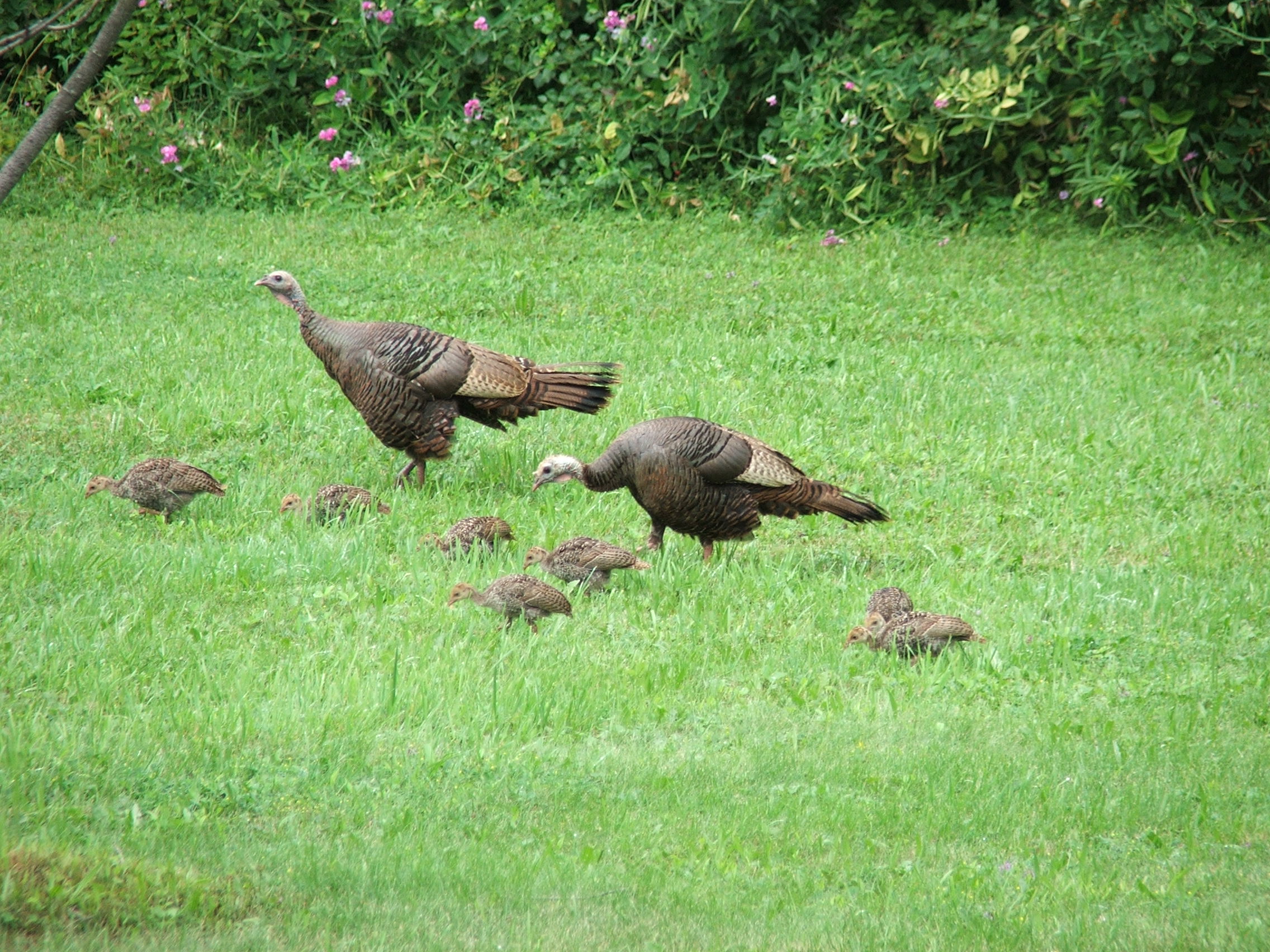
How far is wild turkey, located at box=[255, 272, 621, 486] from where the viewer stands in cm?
812

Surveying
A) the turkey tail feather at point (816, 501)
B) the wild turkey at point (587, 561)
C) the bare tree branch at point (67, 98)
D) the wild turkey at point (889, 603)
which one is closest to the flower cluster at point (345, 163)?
the turkey tail feather at point (816, 501)

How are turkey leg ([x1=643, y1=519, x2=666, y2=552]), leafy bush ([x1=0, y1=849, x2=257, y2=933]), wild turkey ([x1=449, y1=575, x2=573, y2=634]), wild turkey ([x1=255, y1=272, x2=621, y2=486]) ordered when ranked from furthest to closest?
wild turkey ([x1=255, y1=272, x2=621, y2=486]), turkey leg ([x1=643, y1=519, x2=666, y2=552]), wild turkey ([x1=449, y1=575, x2=573, y2=634]), leafy bush ([x1=0, y1=849, x2=257, y2=933])

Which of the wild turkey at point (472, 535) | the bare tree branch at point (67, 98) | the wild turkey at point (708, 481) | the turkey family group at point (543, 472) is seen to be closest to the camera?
the bare tree branch at point (67, 98)

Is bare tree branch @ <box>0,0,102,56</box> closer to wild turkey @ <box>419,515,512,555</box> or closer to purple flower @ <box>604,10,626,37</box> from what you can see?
wild turkey @ <box>419,515,512,555</box>

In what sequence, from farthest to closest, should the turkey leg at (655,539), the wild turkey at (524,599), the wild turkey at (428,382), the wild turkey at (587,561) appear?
the wild turkey at (428,382) < the turkey leg at (655,539) < the wild turkey at (587,561) < the wild turkey at (524,599)

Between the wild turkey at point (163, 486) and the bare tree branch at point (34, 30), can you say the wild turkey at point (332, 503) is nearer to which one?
the wild turkey at point (163, 486)

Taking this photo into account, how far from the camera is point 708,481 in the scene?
7.23 meters

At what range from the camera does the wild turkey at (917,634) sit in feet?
19.6

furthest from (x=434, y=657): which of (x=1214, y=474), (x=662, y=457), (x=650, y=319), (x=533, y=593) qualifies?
(x=650, y=319)

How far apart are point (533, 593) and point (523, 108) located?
33.7 ft

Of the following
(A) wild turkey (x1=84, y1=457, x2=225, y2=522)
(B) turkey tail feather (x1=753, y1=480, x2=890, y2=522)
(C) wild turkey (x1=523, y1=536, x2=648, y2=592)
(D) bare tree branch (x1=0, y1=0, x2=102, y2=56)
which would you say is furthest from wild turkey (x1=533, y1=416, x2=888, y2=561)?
(D) bare tree branch (x1=0, y1=0, x2=102, y2=56)

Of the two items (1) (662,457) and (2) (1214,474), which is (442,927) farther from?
(2) (1214,474)

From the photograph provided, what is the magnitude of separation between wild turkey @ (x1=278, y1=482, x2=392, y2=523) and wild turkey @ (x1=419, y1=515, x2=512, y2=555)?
0.55m

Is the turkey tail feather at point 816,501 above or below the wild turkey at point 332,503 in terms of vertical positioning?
above
